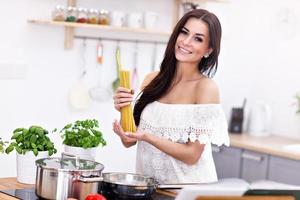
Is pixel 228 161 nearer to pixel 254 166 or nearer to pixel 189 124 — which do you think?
pixel 254 166

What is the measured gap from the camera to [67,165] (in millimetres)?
2348

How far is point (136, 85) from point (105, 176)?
2171 mm

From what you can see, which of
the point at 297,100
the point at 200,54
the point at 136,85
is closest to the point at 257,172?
the point at 297,100

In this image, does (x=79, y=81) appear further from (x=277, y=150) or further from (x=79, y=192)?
(x=79, y=192)

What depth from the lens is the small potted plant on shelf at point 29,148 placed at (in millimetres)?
2588

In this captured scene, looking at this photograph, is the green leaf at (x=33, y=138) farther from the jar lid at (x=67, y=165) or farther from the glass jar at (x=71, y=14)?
the glass jar at (x=71, y=14)

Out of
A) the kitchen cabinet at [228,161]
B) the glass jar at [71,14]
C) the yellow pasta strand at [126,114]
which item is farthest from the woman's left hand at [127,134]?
the kitchen cabinet at [228,161]

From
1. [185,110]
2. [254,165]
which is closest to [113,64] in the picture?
[254,165]

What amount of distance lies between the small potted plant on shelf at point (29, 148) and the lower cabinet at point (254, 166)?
80.5 inches

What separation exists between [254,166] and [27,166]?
2184 mm

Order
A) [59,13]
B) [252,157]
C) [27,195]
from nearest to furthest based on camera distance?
[27,195]
[59,13]
[252,157]

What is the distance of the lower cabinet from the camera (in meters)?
4.16

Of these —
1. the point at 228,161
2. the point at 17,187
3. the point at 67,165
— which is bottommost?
the point at 228,161

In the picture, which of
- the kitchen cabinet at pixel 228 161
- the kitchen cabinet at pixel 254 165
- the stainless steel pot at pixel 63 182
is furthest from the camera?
the kitchen cabinet at pixel 228 161
